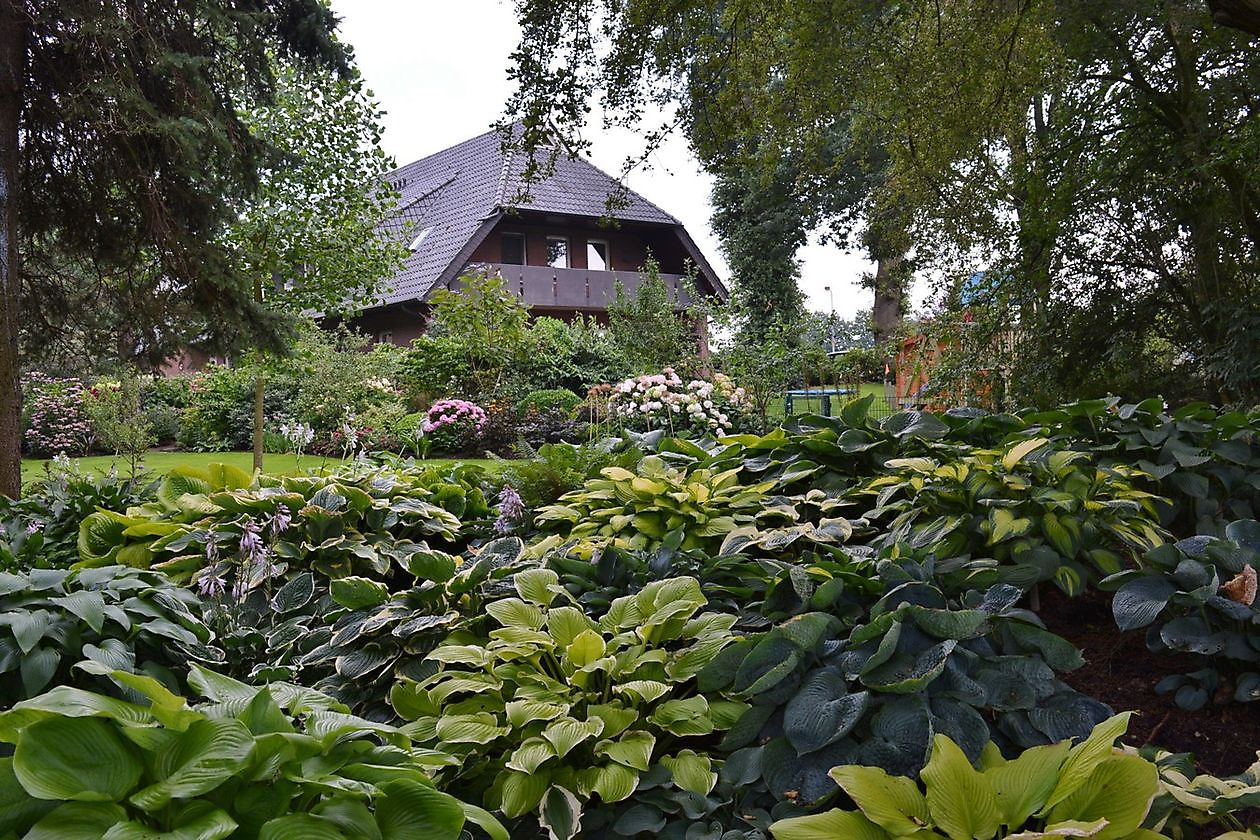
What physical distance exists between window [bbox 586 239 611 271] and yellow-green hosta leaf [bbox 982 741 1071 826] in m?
20.3

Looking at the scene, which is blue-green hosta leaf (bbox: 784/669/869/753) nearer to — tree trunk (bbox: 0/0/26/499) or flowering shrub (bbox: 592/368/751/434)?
flowering shrub (bbox: 592/368/751/434)

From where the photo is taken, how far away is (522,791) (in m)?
1.73

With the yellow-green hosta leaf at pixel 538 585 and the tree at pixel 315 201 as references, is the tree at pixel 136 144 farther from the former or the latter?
the yellow-green hosta leaf at pixel 538 585

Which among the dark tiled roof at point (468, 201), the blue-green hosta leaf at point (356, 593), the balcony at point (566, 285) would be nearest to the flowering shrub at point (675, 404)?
the blue-green hosta leaf at point (356, 593)

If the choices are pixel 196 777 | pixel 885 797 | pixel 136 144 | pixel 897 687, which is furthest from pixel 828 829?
pixel 136 144

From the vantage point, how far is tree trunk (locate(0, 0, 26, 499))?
192 inches

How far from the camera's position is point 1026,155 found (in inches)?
236

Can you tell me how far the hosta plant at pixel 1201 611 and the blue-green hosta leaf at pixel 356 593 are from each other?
80.8 inches

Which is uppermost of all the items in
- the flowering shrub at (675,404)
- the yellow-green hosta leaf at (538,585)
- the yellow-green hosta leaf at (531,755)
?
the flowering shrub at (675,404)

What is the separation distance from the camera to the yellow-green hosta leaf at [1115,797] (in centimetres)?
132

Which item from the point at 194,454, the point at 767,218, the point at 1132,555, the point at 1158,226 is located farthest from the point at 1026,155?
the point at 767,218

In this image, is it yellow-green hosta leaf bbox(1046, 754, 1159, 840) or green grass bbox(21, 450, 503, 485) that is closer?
yellow-green hosta leaf bbox(1046, 754, 1159, 840)

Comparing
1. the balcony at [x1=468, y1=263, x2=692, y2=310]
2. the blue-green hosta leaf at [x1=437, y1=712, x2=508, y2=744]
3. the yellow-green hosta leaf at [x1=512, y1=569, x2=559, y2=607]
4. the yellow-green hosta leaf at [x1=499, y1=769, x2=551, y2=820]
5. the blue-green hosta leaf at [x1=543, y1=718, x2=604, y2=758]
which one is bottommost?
the yellow-green hosta leaf at [x1=499, y1=769, x2=551, y2=820]

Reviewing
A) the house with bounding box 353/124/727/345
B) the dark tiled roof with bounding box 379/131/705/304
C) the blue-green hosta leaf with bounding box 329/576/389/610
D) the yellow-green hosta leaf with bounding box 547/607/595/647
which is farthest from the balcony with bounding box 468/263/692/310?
the yellow-green hosta leaf with bounding box 547/607/595/647
